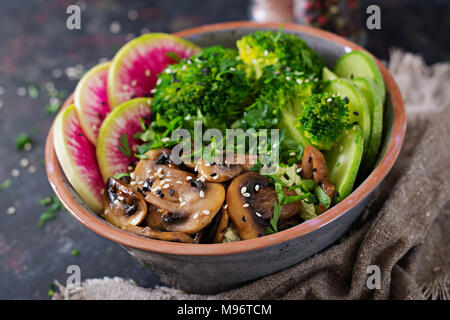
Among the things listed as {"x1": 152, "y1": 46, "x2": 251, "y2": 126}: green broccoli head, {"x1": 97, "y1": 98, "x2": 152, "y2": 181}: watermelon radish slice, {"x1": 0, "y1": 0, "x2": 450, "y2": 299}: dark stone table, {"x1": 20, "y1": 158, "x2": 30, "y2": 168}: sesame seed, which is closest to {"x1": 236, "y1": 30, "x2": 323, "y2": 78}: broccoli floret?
{"x1": 152, "y1": 46, "x2": 251, "y2": 126}: green broccoli head

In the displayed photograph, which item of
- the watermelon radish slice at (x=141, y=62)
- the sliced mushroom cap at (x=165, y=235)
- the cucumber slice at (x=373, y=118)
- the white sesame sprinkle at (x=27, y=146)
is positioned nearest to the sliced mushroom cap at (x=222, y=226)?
the sliced mushroom cap at (x=165, y=235)

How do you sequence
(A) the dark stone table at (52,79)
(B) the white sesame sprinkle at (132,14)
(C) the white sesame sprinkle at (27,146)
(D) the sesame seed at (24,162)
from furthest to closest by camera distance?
(B) the white sesame sprinkle at (132,14) → (C) the white sesame sprinkle at (27,146) → (D) the sesame seed at (24,162) → (A) the dark stone table at (52,79)

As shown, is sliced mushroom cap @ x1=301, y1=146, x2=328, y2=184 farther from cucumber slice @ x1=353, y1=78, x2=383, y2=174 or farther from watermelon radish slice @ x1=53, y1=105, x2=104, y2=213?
watermelon radish slice @ x1=53, y1=105, x2=104, y2=213

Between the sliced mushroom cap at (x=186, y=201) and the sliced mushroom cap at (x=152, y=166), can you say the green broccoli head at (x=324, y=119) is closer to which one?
the sliced mushroom cap at (x=186, y=201)

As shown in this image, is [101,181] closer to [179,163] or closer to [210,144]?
[179,163]
